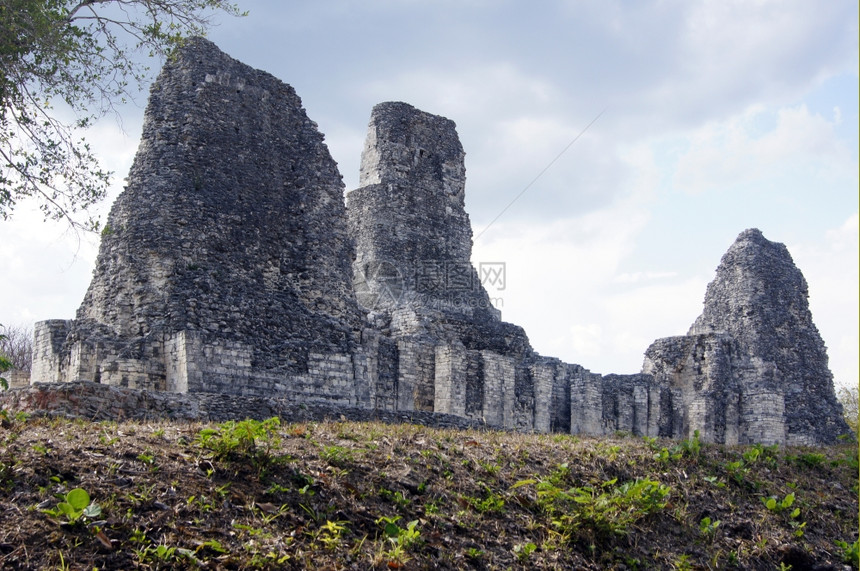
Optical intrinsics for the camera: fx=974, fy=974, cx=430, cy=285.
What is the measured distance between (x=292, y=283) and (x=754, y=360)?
1933 centimetres

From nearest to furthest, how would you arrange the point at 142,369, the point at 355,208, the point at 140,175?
the point at 142,369 < the point at 140,175 < the point at 355,208

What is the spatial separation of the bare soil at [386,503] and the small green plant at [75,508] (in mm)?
18

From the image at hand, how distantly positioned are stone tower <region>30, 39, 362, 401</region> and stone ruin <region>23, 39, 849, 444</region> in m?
0.03

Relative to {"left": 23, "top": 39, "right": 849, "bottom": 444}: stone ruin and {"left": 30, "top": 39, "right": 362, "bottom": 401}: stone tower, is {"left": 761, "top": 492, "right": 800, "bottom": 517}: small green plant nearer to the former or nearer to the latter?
{"left": 23, "top": 39, "right": 849, "bottom": 444}: stone ruin

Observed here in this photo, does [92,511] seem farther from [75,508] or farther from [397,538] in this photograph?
[397,538]

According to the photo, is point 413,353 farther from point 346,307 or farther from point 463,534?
point 463,534

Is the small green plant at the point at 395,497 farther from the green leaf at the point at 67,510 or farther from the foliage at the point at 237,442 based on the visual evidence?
the green leaf at the point at 67,510

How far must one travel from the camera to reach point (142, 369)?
16.2 m

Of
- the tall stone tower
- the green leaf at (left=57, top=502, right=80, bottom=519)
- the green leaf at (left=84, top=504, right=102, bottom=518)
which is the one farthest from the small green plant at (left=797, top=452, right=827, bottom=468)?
the tall stone tower

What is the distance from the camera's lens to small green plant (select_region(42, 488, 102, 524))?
7.69 m

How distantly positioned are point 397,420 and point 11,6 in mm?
8809

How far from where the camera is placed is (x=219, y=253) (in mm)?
17641

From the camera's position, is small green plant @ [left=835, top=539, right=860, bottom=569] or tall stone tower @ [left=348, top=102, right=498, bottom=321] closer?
small green plant @ [left=835, top=539, right=860, bottom=569]

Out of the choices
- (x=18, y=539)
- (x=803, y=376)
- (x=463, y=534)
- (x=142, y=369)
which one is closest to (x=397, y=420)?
(x=142, y=369)
